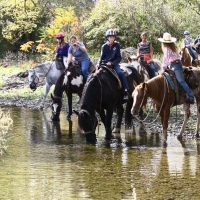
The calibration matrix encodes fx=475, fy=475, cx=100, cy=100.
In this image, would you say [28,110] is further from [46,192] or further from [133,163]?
[46,192]

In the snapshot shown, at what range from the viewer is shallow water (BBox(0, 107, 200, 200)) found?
21.2 feet

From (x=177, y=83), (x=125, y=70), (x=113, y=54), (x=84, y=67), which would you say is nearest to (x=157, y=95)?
(x=177, y=83)

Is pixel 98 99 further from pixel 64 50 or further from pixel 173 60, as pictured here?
pixel 64 50

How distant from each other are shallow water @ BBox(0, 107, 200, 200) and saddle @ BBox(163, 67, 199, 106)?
99 centimetres

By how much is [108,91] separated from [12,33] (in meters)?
28.3

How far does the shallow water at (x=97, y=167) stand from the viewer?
255 inches

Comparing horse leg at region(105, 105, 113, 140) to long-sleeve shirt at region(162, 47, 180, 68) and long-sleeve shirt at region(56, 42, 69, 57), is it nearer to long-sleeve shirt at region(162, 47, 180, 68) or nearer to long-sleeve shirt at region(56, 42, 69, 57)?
long-sleeve shirt at region(162, 47, 180, 68)

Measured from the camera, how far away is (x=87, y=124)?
1016cm

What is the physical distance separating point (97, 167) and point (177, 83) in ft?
11.1

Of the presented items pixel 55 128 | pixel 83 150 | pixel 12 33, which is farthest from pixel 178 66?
pixel 12 33

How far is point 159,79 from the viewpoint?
10.3 meters

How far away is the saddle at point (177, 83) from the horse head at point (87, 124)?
1881mm

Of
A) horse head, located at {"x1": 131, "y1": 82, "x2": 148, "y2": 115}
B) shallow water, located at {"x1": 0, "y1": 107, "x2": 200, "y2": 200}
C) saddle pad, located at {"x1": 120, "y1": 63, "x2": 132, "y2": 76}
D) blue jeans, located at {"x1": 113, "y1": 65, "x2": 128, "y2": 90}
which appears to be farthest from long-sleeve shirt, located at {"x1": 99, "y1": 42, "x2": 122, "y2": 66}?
shallow water, located at {"x1": 0, "y1": 107, "x2": 200, "y2": 200}

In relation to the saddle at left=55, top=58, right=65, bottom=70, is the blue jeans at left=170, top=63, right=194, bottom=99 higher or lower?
lower
